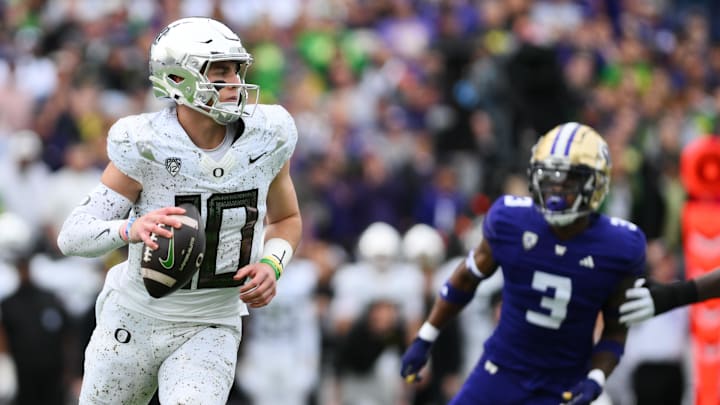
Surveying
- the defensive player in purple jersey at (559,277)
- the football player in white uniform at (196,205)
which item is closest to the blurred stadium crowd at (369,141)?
the defensive player in purple jersey at (559,277)

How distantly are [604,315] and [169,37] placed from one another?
229 cm

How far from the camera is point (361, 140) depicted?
12867mm

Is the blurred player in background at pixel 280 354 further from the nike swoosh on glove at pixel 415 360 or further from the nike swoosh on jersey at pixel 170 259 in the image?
the nike swoosh on jersey at pixel 170 259

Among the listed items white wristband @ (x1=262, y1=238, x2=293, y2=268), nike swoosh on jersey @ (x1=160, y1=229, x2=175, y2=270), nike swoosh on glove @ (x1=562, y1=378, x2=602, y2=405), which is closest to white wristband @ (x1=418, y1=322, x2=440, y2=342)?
nike swoosh on glove @ (x1=562, y1=378, x2=602, y2=405)

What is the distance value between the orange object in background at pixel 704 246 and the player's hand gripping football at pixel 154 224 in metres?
4.28

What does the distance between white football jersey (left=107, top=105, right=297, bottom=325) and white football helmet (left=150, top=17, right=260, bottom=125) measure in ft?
0.41

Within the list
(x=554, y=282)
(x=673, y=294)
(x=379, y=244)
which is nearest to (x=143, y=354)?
(x=554, y=282)

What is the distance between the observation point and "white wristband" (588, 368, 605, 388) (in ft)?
20.0

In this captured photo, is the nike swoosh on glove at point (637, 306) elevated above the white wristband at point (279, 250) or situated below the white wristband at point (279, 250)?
below

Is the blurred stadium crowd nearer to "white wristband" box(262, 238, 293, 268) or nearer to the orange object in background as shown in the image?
the orange object in background

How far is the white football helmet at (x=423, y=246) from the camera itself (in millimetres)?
11211

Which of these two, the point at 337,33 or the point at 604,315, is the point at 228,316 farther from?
the point at 337,33

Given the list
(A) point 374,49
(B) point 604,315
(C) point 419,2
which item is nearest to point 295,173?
(A) point 374,49

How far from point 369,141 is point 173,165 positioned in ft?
24.8
